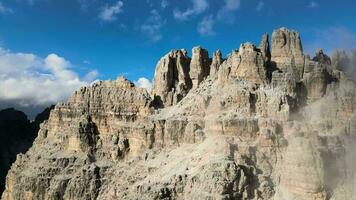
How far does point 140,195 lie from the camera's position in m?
58.8

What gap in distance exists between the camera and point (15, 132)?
464 ft

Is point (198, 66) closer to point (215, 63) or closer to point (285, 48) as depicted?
point (215, 63)

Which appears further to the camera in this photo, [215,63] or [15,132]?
[15,132]

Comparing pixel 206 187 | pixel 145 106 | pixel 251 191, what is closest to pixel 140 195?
pixel 206 187

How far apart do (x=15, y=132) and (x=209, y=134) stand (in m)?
94.4

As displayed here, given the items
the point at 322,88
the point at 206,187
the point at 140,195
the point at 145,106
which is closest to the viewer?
the point at 206,187

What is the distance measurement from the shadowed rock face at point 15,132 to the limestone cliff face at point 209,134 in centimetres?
5081

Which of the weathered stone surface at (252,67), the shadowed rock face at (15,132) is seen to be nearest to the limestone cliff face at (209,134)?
the weathered stone surface at (252,67)

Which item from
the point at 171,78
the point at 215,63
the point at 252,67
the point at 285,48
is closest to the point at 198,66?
the point at 171,78

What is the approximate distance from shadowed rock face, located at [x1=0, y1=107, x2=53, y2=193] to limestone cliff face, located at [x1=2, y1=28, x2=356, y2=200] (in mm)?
50807

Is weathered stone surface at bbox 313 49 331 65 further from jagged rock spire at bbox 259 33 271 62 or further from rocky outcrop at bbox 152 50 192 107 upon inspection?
rocky outcrop at bbox 152 50 192 107

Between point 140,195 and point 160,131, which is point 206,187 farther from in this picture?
point 160,131

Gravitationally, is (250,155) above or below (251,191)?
above

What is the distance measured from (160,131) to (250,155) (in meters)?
16.0
